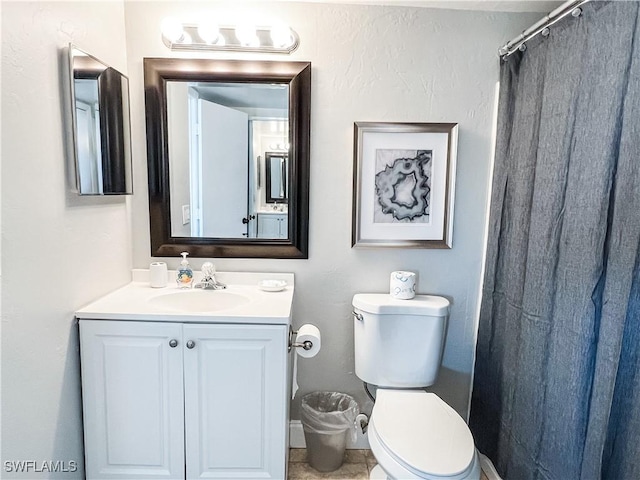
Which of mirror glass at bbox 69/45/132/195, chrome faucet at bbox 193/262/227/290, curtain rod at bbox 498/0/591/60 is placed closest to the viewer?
curtain rod at bbox 498/0/591/60

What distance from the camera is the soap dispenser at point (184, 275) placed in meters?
1.81

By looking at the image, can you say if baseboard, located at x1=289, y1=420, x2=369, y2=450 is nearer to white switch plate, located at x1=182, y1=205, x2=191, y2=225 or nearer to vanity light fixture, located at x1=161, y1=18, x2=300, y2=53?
white switch plate, located at x1=182, y1=205, x2=191, y2=225

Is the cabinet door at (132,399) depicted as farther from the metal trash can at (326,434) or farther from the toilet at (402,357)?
the toilet at (402,357)

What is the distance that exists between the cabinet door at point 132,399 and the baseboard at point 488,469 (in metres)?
1.35

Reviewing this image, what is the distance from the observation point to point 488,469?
1817 millimetres

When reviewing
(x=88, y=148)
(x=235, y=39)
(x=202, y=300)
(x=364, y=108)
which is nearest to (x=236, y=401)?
(x=202, y=300)

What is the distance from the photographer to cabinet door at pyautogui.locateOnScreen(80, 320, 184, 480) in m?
1.45

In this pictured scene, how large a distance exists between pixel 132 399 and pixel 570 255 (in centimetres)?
163

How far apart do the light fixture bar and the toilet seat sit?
5.25 ft

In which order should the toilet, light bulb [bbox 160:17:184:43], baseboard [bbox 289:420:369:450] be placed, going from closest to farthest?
the toilet → light bulb [bbox 160:17:184:43] → baseboard [bbox 289:420:369:450]

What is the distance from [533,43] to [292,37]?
3.23 ft

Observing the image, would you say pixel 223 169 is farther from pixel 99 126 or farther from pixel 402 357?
pixel 402 357

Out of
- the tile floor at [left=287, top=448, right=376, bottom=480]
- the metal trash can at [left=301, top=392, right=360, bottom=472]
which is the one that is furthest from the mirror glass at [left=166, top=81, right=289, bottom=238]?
the tile floor at [left=287, top=448, right=376, bottom=480]

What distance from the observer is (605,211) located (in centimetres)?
112
